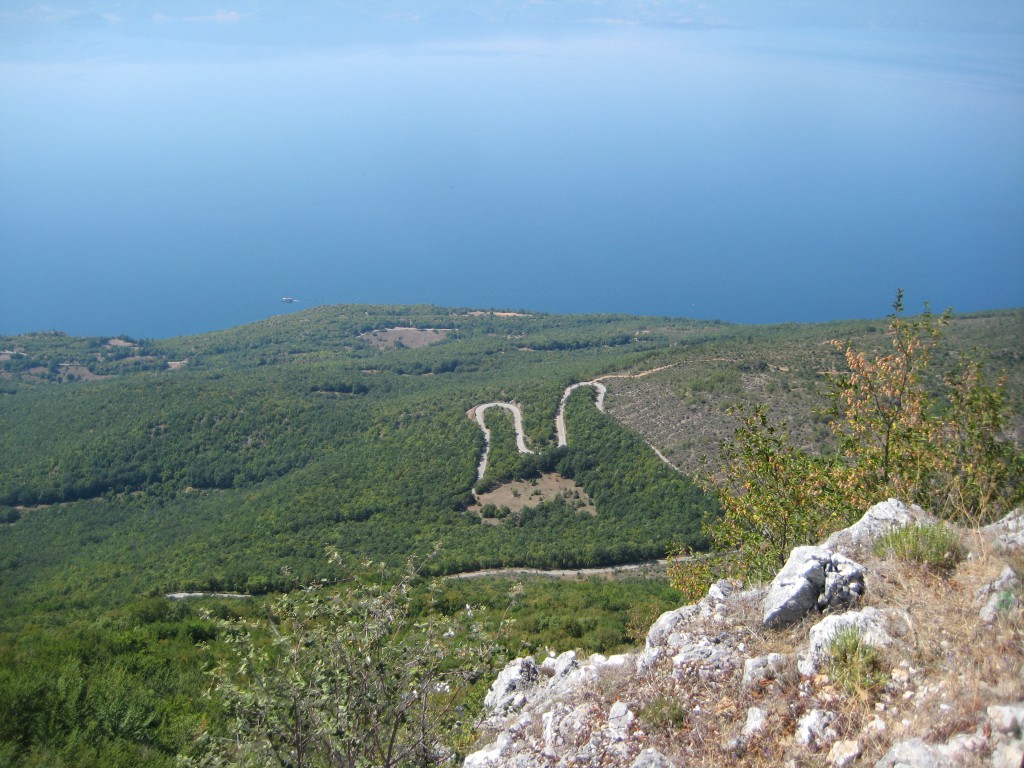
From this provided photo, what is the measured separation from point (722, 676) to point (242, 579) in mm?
24329

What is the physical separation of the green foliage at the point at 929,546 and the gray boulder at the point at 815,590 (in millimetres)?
482

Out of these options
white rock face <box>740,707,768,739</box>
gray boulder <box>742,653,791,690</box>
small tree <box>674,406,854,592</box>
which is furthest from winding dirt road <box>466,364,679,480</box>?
white rock face <box>740,707,768,739</box>

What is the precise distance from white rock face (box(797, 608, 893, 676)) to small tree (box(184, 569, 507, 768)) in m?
3.30

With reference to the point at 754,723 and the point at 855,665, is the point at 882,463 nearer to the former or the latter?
the point at 855,665

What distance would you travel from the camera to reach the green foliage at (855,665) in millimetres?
5336

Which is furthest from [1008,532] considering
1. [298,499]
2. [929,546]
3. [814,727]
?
[298,499]

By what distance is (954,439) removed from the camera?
921cm

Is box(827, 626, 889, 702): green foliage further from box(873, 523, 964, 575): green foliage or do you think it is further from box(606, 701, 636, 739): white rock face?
box(606, 701, 636, 739): white rock face

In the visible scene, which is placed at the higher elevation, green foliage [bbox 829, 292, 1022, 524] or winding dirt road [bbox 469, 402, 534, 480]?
green foliage [bbox 829, 292, 1022, 524]

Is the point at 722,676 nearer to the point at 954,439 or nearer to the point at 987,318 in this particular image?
the point at 954,439

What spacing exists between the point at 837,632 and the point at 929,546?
1.68 meters

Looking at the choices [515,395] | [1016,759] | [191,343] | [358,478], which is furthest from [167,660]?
[191,343]

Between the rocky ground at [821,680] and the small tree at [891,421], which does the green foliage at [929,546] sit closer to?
the rocky ground at [821,680]

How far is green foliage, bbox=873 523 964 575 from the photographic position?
6.67 m
